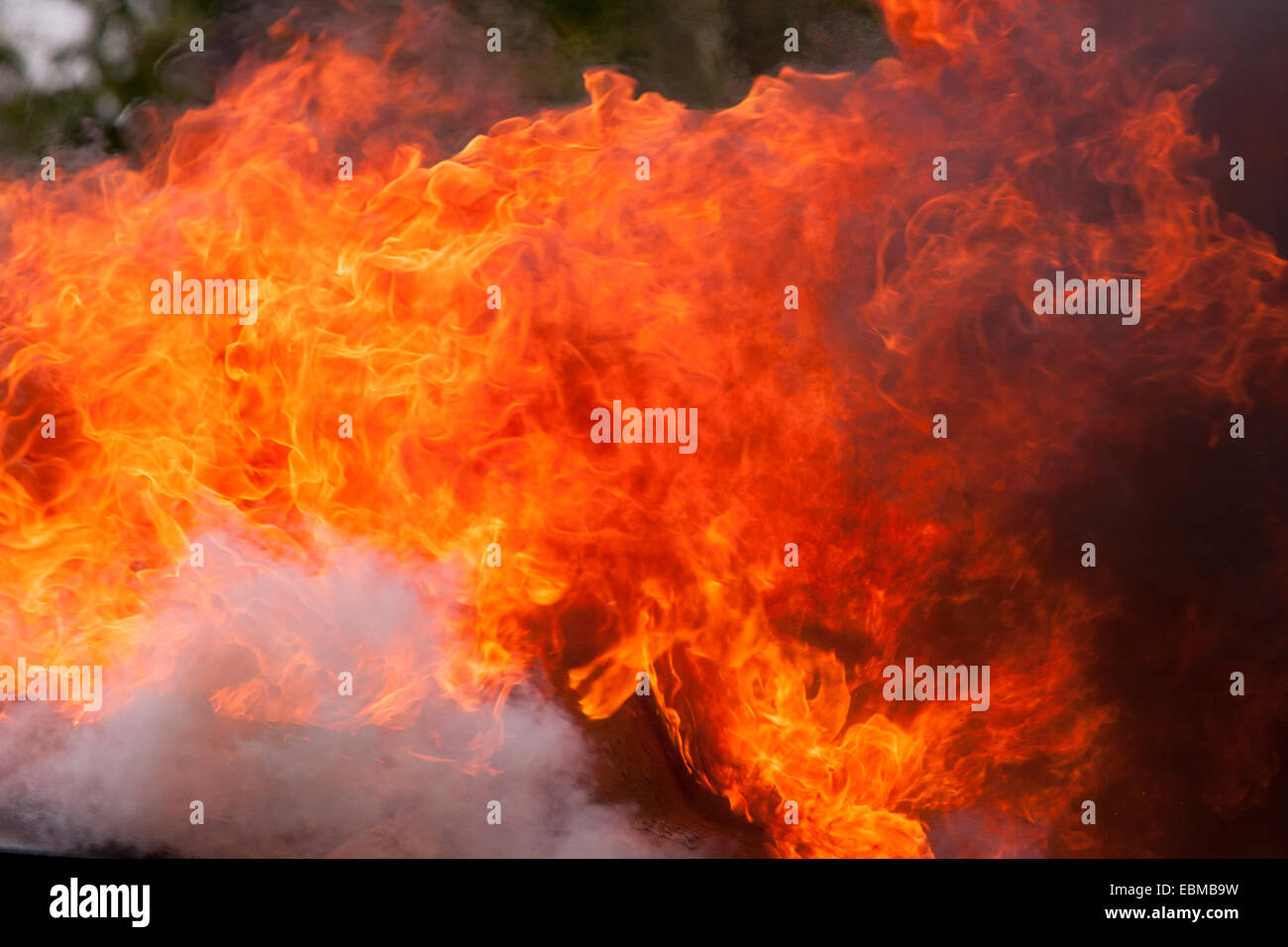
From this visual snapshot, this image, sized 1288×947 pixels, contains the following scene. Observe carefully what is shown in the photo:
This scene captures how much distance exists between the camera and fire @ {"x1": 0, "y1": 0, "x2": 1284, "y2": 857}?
20.4 ft

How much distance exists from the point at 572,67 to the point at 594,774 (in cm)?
496

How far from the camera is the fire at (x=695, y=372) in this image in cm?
621

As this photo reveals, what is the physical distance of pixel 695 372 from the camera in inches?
248

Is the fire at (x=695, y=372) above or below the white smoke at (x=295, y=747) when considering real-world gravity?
above

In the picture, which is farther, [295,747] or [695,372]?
[695,372]

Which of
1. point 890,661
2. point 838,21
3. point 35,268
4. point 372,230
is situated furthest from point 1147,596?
point 35,268

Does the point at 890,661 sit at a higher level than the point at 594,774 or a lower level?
higher

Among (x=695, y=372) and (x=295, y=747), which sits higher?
(x=695, y=372)

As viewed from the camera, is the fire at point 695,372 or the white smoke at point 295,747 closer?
the white smoke at point 295,747
